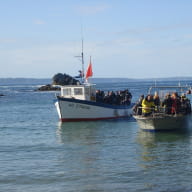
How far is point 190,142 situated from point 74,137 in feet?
19.4

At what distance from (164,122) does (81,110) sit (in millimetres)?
8372

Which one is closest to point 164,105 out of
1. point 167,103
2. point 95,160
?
point 167,103

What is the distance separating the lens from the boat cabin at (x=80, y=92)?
3228cm

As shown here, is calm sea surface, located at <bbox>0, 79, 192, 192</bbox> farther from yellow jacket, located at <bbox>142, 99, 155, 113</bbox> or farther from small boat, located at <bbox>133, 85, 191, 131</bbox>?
yellow jacket, located at <bbox>142, 99, 155, 113</bbox>

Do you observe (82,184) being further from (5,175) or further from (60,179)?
(5,175)

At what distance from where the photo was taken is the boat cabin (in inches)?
1271

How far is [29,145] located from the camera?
70.8ft

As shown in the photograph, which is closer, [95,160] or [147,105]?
[95,160]

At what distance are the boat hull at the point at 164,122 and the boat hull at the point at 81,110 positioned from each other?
24.0 feet

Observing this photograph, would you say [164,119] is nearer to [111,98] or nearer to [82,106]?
[82,106]

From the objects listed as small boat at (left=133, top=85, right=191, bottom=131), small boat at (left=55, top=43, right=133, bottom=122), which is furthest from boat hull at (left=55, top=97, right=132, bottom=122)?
small boat at (left=133, top=85, right=191, bottom=131)

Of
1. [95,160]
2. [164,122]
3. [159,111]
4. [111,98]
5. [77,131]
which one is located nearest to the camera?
[95,160]

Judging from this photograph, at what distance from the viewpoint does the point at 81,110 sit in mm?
31500

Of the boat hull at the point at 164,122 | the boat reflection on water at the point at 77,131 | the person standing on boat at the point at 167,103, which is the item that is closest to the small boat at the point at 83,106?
the boat reflection on water at the point at 77,131
